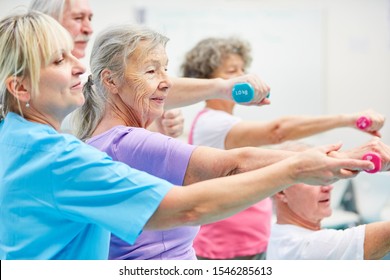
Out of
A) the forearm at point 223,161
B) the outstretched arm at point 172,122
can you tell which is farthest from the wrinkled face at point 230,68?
the forearm at point 223,161

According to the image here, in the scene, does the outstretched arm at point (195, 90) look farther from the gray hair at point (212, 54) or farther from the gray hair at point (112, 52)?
the gray hair at point (212, 54)

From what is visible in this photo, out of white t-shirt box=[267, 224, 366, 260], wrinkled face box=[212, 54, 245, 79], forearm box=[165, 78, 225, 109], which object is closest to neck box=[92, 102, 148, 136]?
forearm box=[165, 78, 225, 109]

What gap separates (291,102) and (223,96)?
2.32 m

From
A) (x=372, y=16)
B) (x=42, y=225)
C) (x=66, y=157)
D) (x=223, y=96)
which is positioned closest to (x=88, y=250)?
(x=42, y=225)

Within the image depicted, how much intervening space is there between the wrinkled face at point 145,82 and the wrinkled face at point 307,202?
2.19ft

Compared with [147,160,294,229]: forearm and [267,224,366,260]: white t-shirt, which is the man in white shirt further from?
[147,160,294,229]: forearm

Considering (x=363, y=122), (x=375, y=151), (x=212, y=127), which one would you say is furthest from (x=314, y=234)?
(x=212, y=127)

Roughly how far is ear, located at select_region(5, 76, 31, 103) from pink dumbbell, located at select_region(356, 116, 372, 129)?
3.81 ft

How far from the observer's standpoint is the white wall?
4.07 meters

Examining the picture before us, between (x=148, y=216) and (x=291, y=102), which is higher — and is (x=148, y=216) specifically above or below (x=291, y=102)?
above

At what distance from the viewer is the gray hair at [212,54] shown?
103 inches

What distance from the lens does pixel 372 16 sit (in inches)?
164

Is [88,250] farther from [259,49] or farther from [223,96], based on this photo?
[259,49]

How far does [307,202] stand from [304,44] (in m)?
2.32
